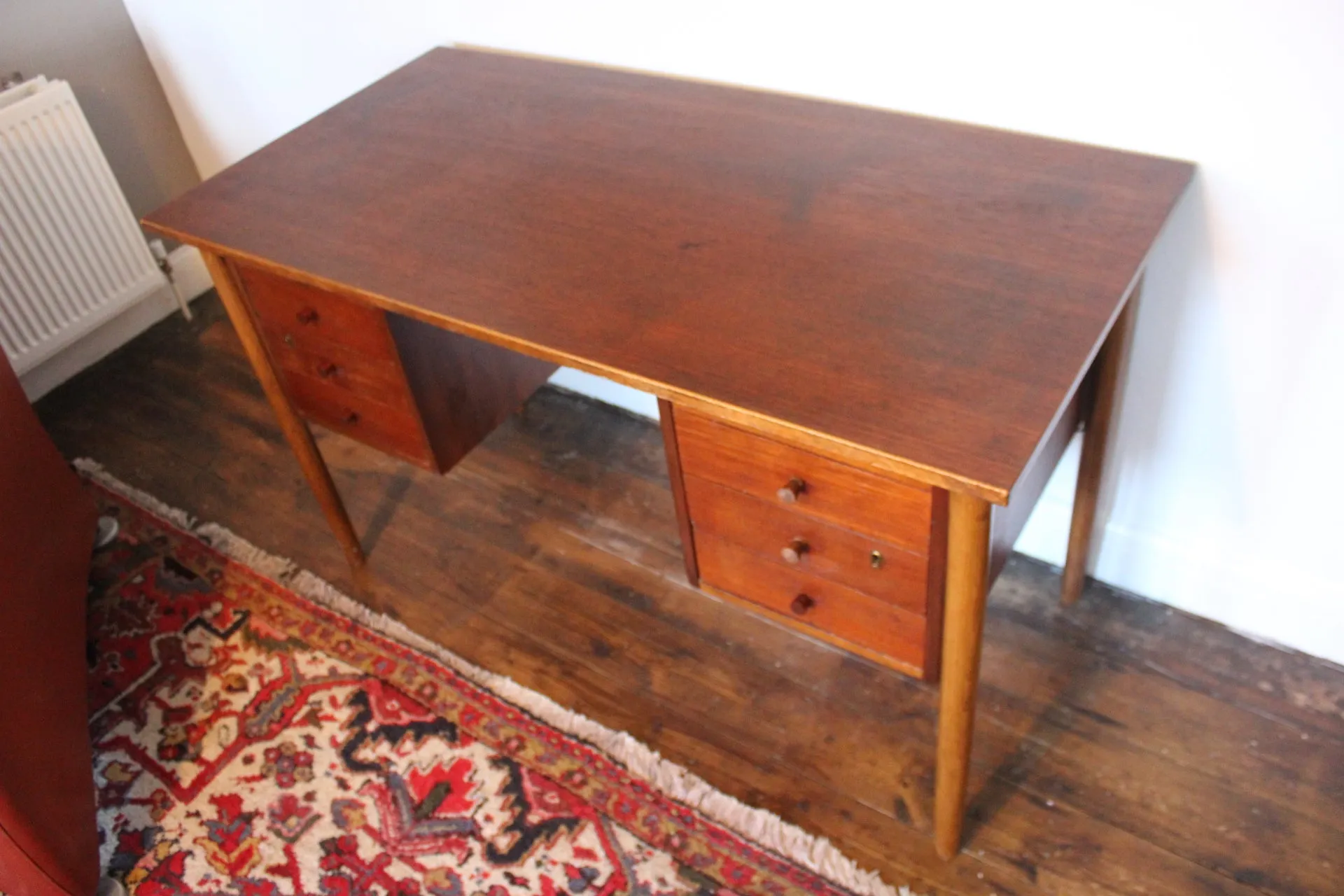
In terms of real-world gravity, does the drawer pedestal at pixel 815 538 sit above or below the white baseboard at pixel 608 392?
above

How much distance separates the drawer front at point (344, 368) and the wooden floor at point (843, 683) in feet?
1.46

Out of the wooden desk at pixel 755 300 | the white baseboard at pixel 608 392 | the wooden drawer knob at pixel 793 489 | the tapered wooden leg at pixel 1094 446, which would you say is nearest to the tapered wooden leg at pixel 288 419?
the wooden desk at pixel 755 300

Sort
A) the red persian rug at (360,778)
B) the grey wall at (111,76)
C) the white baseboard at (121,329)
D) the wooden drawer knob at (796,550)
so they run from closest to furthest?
the wooden drawer knob at (796,550) → the red persian rug at (360,778) → the grey wall at (111,76) → the white baseboard at (121,329)

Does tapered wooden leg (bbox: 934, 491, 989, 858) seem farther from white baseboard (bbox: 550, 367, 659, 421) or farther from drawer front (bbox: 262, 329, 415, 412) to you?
white baseboard (bbox: 550, 367, 659, 421)

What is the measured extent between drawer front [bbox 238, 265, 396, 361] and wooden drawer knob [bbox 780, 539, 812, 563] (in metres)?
0.63

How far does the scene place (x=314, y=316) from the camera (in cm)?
153

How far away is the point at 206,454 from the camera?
226 cm

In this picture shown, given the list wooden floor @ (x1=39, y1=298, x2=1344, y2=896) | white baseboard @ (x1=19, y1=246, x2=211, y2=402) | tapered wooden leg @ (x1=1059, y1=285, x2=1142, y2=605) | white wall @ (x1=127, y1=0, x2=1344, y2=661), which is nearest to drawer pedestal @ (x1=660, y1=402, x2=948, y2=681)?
wooden floor @ (x1=39, y1=298, x2=1344, y2=896)

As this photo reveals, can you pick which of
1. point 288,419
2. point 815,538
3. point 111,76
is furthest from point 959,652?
point 111,76

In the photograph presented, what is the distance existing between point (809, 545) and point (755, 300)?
29 centimetres

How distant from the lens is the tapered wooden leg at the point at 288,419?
5.12ft

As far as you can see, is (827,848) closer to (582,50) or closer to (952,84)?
(952,84)

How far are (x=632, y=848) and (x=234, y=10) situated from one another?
1.82 metres

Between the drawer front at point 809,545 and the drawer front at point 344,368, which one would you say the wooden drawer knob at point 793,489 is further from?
the drawer front at point 344,368
